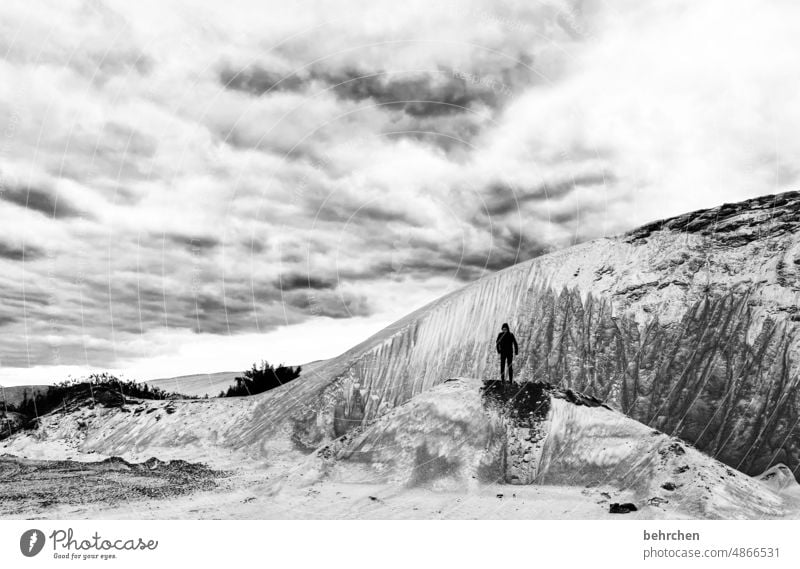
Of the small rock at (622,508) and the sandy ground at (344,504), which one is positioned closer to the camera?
the small rock at (622,508)

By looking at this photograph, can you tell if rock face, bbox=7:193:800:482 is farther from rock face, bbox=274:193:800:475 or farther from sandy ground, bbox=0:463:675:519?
sandy ground, bbox=0:463:675:519

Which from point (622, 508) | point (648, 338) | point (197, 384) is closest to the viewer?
point (622, 508)

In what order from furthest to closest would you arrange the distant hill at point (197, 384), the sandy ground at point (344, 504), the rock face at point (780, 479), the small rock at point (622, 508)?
the distant hill at point (197, 384)
the rock face at point (780, 479)
the sandy ground at point (344, 504)
the small rock at point (622, 508)

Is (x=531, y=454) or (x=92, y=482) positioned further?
(x=92, y=482)

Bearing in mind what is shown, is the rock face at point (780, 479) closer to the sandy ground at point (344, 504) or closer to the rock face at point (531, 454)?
the rock face at point (531, 454)

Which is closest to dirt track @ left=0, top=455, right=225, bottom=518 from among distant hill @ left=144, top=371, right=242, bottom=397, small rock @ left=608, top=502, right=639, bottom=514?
small rock @ left=608, top=502, right=639, bottom=514

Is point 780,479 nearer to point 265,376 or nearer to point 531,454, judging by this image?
point 531,454

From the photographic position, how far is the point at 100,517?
13297mm

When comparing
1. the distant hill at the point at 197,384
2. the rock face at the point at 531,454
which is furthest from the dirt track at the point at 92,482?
the distant hill at the point at 197,384

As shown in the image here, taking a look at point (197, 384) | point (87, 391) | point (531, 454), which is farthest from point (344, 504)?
point (197, 384)

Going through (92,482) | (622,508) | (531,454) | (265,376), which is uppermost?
(265,376)
